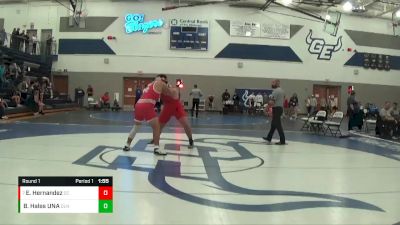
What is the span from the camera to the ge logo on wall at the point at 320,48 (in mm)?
29641

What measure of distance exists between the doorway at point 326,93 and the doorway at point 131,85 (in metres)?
12.4

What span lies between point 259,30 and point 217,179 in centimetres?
2434

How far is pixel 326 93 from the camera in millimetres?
30812

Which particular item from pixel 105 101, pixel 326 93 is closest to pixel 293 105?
pixel 326 93

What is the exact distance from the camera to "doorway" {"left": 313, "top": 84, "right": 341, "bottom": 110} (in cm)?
3048

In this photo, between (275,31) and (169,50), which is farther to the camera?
(275,31)

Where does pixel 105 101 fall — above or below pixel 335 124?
above

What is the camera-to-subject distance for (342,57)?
30219 millimetres

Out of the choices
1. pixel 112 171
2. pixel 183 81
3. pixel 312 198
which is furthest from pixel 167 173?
pixel 183 81

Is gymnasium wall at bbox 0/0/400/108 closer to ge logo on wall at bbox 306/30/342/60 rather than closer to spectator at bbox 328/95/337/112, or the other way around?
ge logo on wall at bbox 306/30/342/60

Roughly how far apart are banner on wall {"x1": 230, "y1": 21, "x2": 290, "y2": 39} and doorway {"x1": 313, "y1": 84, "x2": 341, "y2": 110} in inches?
184

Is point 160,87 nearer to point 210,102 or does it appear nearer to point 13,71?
point 13,71

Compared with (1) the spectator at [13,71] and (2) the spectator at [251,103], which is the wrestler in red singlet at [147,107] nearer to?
(1) the spectator at [13,71]
